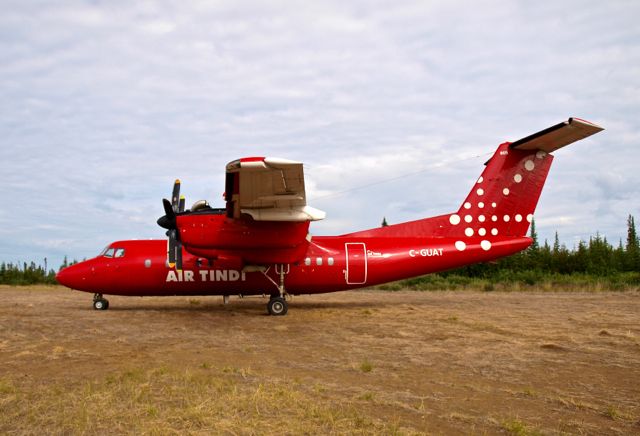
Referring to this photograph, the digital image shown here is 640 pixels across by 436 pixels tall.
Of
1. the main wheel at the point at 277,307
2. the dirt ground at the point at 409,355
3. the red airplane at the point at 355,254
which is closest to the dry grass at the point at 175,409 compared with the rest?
the dirt ground at the point at 409,355

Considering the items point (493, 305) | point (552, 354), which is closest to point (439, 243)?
point (493, 305)

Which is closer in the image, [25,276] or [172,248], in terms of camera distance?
[172,248]

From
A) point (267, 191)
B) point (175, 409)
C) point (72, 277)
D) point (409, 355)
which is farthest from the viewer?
point (72, 277)

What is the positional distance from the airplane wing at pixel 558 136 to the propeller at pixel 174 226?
12.5m

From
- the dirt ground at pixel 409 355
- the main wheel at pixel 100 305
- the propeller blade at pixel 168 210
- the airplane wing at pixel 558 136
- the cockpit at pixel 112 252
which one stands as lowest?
the dirt ground at pixel 409 355

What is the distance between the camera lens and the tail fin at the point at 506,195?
16.1 metres

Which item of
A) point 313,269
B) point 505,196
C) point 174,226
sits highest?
point 505,196

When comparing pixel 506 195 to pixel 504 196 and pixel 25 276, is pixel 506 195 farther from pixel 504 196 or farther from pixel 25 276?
pixel 25 276

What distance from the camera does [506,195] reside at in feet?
53.3

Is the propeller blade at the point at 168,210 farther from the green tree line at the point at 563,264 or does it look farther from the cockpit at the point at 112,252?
the green tree line at the point at 563,264

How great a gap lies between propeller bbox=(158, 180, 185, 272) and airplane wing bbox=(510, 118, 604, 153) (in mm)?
12487

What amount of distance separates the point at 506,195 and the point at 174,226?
12.3 m

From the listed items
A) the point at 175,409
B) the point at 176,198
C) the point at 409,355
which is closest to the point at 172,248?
the point at 176,198

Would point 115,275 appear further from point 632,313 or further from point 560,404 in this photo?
point 632,313
